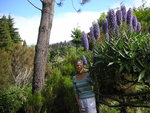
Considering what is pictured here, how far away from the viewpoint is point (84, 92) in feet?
12.9

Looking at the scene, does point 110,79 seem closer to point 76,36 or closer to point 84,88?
point 84,88

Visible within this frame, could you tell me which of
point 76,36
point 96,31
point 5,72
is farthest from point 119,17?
point 76,36

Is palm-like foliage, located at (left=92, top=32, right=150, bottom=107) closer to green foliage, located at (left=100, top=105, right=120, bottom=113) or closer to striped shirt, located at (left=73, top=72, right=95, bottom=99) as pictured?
striped shirt, located at (left=73, top=72, right=95, bottom=99)

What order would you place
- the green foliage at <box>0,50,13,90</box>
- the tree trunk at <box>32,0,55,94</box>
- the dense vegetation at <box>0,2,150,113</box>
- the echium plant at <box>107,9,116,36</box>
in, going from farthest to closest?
the green foliage at <box>0,50,13,90</box> → the echium plant at <box>107,9,116,36</box> → the tree trunk at <box>32,0,55,94</box> → the dense vegetation at <box>0,2,150,113</box>

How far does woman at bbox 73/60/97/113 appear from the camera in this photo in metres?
3.91

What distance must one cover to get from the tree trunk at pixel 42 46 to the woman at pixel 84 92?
1167mm

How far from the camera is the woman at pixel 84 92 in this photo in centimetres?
391

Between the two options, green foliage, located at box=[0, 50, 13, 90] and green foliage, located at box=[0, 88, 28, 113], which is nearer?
green foliage, located at box=[0, 88, 28, 113]

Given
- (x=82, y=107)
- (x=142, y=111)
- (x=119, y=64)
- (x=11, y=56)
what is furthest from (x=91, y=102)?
(x=11, y=56)

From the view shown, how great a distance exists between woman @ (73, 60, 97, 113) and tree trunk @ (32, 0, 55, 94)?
1.17 metres

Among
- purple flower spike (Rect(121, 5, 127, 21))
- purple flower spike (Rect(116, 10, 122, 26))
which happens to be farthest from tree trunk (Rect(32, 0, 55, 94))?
purple flower spike (Rect(121, 5, 127, 21))

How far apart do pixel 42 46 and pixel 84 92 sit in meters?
1.65

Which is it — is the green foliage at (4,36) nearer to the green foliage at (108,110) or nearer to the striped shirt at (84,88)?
the green foliage at (108,110)

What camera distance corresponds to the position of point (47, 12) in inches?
204
